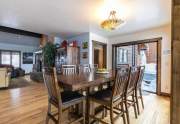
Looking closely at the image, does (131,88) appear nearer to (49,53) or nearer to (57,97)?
(57,97)

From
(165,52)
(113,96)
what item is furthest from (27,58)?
(113,96)

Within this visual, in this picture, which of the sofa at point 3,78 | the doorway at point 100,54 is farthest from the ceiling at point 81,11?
the sofa at point 3,78

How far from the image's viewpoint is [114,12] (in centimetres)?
273

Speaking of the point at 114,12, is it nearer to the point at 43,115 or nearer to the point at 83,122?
the point at 83,122

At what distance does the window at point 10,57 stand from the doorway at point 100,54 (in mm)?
7008

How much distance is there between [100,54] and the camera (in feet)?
18.8

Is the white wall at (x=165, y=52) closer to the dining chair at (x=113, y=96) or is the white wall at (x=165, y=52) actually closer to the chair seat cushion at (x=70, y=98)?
the dining chair at (x=113, y=96)

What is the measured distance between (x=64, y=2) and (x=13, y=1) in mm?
995

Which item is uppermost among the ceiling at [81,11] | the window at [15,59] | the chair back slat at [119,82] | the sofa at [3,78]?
the ceiling at [81,11]

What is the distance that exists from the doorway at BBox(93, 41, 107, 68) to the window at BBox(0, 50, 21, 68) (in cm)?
701

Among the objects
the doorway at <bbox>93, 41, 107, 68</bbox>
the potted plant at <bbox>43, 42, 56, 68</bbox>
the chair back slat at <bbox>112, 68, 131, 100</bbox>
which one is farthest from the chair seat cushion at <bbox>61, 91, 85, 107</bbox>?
the potted plant at <bbox>43, 42, 56, 68</bbox>

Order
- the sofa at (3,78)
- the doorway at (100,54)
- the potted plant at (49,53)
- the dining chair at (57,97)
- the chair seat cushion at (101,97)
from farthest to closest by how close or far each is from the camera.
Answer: the potted plant at (49,53), the doorway at (100,54), the sofa at (3,78), the chair seat cushion at (101,97), the dining chair at (57,97)

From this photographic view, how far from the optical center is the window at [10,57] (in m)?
8.89

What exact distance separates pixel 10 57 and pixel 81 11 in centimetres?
868
